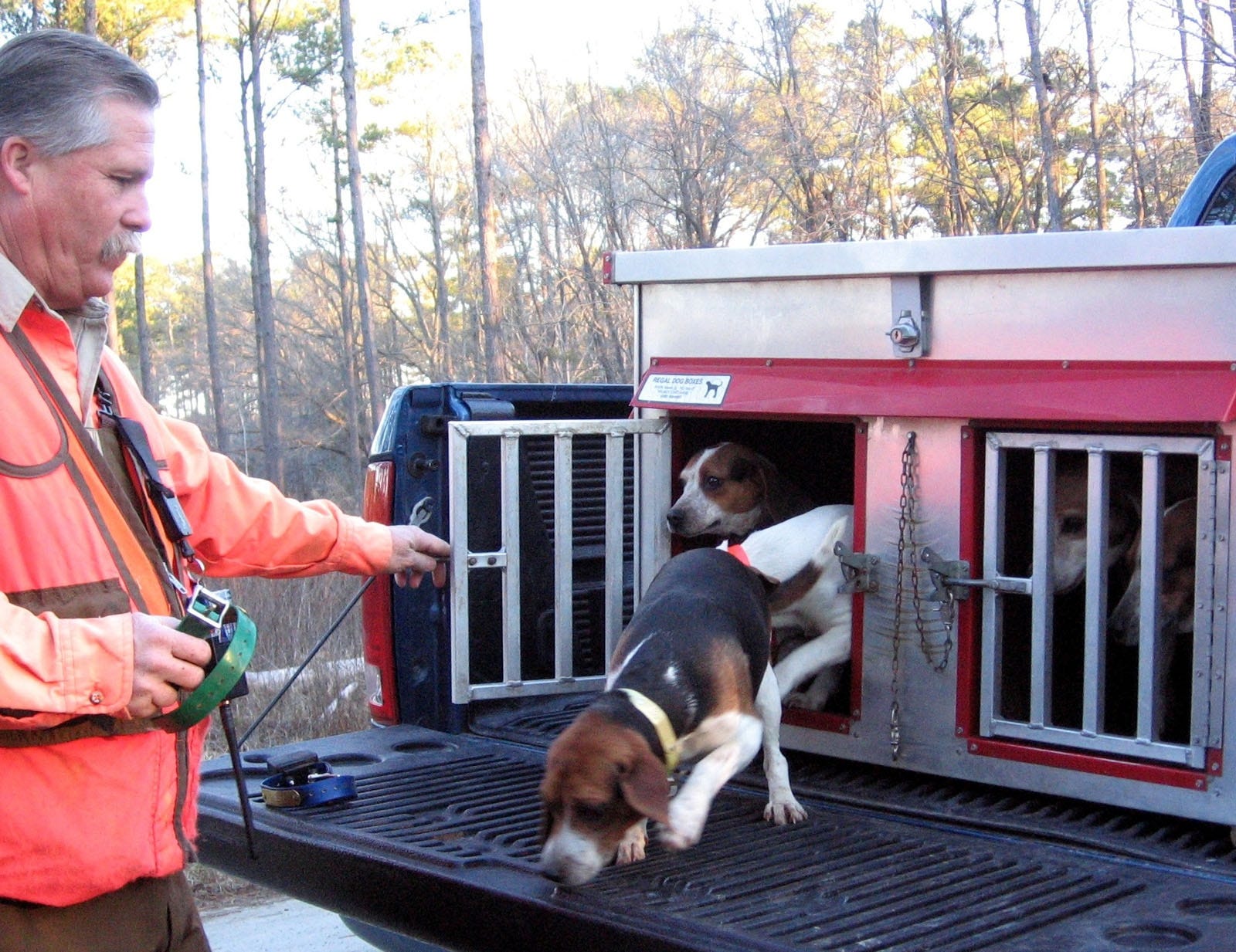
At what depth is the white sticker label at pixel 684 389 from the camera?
4.02m

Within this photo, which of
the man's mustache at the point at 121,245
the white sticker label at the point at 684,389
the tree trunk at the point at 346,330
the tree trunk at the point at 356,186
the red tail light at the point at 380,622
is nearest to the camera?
the man's mustache at the point at 121,245

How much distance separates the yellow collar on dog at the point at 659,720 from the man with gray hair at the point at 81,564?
46.3 inches

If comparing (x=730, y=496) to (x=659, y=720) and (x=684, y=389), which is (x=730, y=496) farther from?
(x=659, y=720)

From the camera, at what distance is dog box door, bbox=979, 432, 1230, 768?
3076 millimetres

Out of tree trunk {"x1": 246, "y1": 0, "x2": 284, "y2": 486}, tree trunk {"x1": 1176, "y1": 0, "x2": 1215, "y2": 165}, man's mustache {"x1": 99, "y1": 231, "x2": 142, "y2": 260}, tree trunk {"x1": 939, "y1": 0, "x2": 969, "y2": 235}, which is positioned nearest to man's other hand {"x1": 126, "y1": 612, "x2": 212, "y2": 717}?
man's mustache {"x1": 99, "y1": 231, "x2": 142, "y2": 260}

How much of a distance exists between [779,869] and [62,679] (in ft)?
5.56

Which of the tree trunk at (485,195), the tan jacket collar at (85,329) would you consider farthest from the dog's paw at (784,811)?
the tree trunk at (485,195)

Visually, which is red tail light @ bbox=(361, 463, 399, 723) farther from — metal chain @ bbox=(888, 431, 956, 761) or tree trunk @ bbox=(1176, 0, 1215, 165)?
tree trunk @ bbox=(1176, 0, 1215, 165)

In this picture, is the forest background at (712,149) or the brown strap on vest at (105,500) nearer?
the brown strap on vest at (105,500)

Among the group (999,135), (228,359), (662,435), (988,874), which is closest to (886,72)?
(999,135)

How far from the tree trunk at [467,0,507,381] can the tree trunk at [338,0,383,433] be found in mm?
5437

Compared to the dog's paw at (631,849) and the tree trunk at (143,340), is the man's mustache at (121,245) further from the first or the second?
the tree trunk at (143,340)

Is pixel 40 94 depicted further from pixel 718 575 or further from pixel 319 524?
pixel 718 575

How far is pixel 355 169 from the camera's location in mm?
27047
